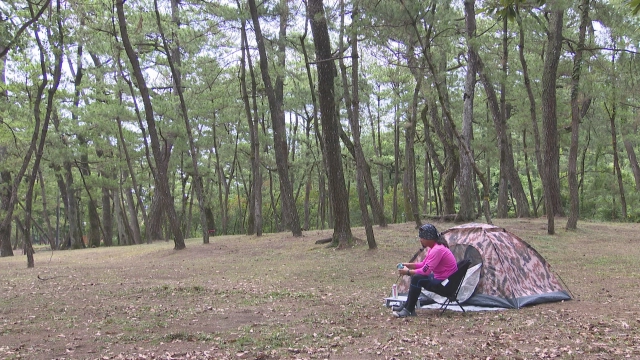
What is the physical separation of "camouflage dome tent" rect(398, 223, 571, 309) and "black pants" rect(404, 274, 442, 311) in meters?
0.89

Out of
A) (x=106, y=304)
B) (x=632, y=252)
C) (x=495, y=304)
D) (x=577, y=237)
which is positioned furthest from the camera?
(x=577, y=237)

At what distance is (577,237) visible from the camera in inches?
578

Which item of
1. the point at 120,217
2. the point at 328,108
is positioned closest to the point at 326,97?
the point at 328,108

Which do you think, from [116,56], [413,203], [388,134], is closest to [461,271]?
[413,203]

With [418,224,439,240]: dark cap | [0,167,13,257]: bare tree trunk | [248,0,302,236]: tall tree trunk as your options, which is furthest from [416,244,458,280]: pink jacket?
[0,167,13,257]: bare tree trunk

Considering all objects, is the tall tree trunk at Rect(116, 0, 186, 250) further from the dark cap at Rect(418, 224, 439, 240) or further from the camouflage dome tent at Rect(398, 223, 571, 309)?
the dark cap at Rect(418, 224, 439, 240)

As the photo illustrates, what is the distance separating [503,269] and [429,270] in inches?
51.0

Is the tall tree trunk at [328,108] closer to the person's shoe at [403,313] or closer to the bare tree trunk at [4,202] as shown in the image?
the person's shoe at [403,313]

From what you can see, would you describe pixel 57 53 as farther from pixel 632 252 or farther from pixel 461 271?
pixel 632 252

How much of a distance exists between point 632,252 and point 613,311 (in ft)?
22.8

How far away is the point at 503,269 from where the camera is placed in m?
7.10

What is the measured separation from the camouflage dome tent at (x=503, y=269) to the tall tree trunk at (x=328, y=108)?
210 inches

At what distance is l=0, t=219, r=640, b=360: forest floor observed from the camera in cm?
517

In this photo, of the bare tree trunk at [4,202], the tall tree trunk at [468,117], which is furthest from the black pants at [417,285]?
the bare tree trunk at [4,202]
